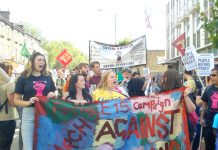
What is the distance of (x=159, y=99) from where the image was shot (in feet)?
20.7

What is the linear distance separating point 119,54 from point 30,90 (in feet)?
22.9

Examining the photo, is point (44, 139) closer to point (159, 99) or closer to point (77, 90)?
point (77, 90)

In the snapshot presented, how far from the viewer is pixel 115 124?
240 inches

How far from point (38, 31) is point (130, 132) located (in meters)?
93.2

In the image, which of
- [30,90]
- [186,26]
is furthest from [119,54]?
[186,26]

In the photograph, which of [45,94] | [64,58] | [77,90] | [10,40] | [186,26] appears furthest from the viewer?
[10,40]

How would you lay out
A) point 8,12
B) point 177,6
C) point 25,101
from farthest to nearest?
point 8,12
point 177,6
point 25,101

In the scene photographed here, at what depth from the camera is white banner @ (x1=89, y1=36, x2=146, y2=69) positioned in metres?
12.1

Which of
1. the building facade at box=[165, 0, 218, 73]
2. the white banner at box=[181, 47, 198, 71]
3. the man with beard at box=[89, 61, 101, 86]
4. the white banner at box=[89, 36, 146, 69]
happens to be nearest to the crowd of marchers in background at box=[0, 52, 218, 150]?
the man with beard at box=[89, 61, 101, 86]

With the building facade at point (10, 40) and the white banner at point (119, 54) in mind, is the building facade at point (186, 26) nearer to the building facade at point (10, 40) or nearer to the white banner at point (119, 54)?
the building facade at point (10, 40)

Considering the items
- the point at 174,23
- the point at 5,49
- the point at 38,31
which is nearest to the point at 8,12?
the point at 5,49

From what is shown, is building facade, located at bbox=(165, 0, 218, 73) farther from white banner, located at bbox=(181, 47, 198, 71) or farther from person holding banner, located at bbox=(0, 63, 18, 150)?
person holding banner, located at bbox=(0, 63, 18, 150)

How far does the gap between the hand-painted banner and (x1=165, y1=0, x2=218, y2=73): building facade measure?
23115 millimetres

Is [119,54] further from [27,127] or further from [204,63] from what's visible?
[27,127]
